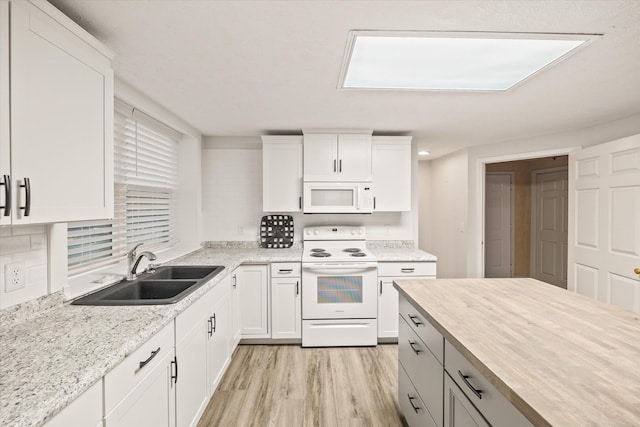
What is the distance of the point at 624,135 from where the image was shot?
113 inches

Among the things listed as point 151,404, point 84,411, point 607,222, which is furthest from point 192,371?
point 607,222

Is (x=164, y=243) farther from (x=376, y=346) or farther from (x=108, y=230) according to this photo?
(x=376, y=346)

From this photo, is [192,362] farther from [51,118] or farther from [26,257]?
[51,118]

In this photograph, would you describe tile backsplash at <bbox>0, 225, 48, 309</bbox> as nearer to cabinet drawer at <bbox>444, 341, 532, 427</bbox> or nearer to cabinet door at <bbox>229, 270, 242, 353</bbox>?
cabinet door at <bbox>229, 270, 242, 353</bbox>

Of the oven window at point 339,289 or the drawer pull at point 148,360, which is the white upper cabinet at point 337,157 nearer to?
the oven window at point 339,289

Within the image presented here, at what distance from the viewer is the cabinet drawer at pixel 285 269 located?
311 centimetres

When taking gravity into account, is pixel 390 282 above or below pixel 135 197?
below

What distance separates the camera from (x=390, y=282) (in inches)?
124

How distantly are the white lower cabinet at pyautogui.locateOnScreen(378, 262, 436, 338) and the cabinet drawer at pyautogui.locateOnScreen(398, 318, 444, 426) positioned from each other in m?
1.09

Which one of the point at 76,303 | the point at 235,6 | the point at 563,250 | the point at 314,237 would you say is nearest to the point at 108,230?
the point at 76,303

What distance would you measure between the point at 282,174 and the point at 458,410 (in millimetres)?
2694

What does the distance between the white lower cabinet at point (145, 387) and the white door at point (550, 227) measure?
575 centimetres

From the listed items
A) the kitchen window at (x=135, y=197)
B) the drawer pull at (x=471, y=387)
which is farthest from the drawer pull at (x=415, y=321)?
the kitchen window at (x=135, y=197)

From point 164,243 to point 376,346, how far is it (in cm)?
244
